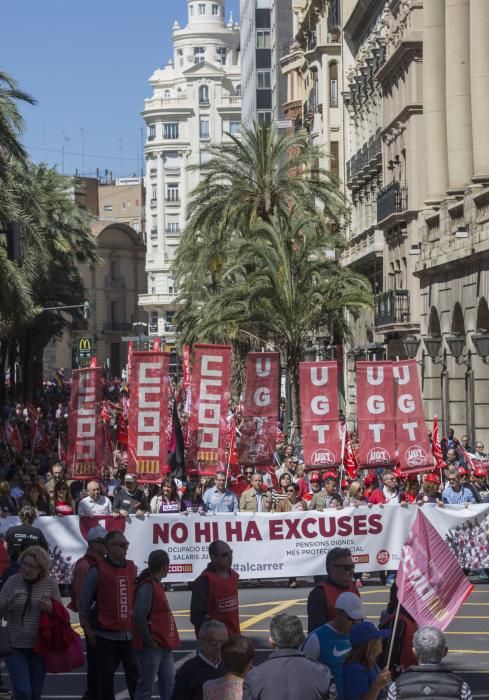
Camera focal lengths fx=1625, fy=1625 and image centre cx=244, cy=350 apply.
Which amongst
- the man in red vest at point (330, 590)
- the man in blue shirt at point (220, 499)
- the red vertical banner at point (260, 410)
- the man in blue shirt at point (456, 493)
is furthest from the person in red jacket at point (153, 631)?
the red vertical banner at point (260, 410)

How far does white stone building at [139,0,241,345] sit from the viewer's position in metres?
164

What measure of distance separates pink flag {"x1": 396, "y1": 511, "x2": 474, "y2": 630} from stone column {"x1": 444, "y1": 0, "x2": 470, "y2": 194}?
32945 millimetres

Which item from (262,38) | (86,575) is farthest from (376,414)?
(262,38)

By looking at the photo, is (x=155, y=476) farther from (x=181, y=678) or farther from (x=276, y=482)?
(x=181, y=678)

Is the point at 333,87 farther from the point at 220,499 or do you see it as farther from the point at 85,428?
the point at 220,499

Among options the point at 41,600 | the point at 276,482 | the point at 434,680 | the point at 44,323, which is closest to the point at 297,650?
the point at 434,680

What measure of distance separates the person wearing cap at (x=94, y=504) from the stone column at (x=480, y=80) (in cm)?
2087

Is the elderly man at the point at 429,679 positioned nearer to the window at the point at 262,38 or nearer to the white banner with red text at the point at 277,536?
the white banner with red text at the point at 277,536

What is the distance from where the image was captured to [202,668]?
29.1ft

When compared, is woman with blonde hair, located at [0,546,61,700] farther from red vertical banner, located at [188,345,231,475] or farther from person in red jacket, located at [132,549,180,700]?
red vertical banner, located at [188,345,231,475]

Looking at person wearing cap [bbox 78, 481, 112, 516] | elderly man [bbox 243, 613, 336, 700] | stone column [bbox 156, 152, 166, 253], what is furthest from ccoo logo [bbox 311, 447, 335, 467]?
stone column [bbox 156, 152, 166, 253]

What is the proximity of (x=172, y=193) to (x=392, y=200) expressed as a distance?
402ft

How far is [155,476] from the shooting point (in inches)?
871

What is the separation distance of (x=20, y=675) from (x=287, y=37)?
103 m
